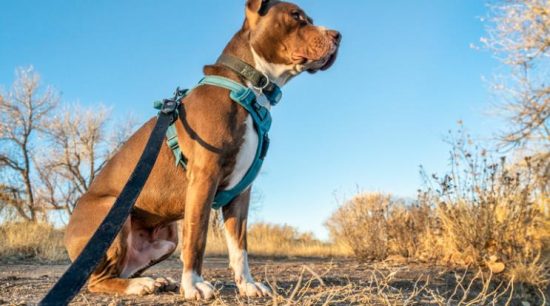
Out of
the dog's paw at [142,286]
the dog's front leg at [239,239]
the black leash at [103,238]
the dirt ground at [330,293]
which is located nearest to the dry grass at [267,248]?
the dirt ground at [330,293]

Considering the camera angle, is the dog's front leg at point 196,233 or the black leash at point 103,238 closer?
the black leash at point 103,238

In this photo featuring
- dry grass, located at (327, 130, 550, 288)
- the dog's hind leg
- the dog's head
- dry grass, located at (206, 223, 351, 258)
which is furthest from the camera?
dry grass, located at (206, 223, 351, 258)

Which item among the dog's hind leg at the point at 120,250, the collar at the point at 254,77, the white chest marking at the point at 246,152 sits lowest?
the dog's hind leg at the point at 120,250

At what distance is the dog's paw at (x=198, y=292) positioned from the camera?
2928 mm

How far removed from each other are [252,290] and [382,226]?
6.79 metres

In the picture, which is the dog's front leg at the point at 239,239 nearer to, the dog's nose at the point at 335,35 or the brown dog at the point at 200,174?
the brown dog at the point at 200,174

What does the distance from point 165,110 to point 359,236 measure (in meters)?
7.69

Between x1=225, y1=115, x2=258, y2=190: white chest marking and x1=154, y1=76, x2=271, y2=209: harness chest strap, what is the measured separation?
37mm

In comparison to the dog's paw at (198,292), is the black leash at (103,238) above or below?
above

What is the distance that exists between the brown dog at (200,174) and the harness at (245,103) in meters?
0.04

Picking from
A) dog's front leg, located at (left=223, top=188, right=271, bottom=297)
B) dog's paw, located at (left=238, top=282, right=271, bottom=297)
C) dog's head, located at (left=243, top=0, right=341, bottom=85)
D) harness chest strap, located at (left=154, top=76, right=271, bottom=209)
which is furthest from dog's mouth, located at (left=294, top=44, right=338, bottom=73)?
dog's paw, located at (left=238, top=282, right=271, bottom=297)

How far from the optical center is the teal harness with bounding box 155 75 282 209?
324 cm

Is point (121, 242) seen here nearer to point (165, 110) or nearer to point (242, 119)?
point (165, 110)

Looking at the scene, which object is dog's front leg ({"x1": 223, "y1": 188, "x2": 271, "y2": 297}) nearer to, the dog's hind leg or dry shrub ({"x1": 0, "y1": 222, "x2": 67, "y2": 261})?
the dog's hind leg
